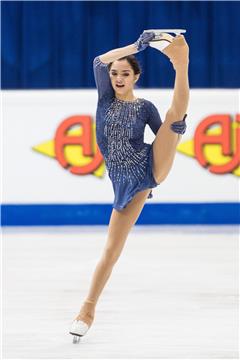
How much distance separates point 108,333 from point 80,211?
4.20 meters

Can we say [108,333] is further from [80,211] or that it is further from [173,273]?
[80,211]

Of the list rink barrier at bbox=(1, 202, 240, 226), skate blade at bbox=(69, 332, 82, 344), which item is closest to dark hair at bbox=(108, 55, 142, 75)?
skate blade at bbox=(69, 332, 82, 344)

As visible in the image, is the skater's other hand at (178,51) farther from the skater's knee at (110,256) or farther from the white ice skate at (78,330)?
the white ice skate at (78,330)

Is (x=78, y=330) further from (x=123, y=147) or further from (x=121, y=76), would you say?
(x=121, y=76)

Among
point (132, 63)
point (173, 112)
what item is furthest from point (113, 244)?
point (132, 63)

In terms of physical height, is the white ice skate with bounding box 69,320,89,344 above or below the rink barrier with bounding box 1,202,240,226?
above

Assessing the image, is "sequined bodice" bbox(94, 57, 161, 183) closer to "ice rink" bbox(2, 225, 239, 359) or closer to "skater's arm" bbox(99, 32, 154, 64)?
"skater's arm" bbox(99, 32, 154, 64)

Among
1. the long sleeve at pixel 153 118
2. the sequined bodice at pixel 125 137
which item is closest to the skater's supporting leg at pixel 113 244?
the sequined bodice at pixel 125 137

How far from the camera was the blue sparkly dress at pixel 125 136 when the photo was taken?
408 cm

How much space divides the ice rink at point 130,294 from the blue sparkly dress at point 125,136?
621mm

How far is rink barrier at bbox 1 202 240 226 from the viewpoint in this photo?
8.41 m

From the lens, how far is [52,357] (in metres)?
3.77

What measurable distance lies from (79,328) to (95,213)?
436cm

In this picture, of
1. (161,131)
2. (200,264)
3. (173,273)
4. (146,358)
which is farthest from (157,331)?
(200,264)
